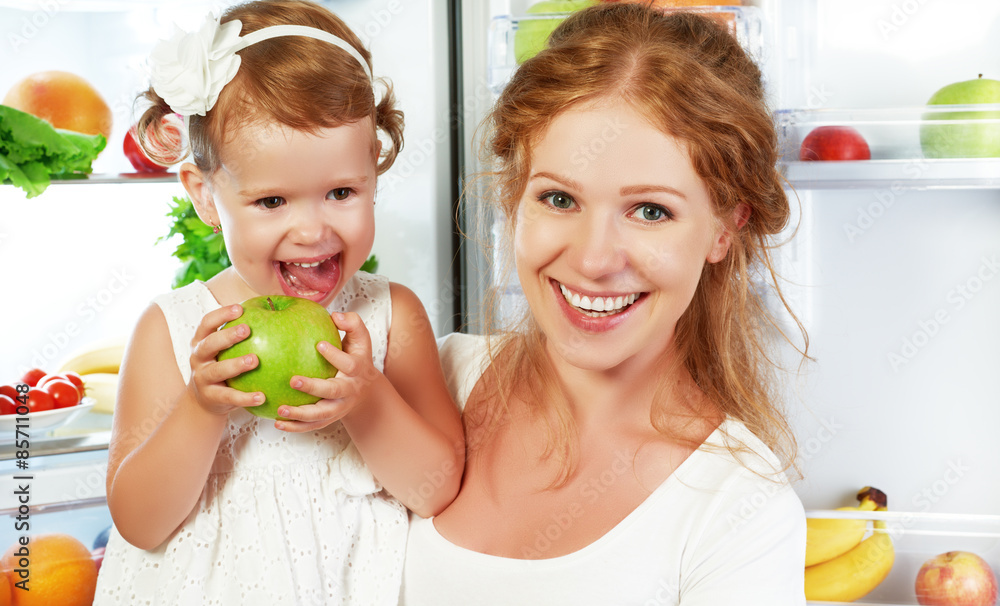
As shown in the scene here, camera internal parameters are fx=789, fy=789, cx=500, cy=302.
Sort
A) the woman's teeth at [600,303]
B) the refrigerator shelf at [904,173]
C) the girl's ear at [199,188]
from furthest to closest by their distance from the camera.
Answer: the refrigerator shelf at [904,173] → the girl's ear at [199,188] → the woman's teeth at [600,303]

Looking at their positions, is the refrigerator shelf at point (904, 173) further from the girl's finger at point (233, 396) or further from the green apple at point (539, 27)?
the girl's finger at point (233, 396)

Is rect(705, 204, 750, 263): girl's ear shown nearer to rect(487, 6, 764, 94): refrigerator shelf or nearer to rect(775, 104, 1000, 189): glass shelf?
rect(775, 104, 1000, 189): glass shelf

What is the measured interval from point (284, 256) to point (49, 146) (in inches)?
28.8

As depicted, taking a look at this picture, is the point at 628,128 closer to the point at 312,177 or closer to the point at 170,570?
the point at 312,177

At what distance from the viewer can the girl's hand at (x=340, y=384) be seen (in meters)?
0.88

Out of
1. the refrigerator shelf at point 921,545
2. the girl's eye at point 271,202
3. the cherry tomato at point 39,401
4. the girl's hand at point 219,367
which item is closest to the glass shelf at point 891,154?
the refrigerator shelf at point 921,545

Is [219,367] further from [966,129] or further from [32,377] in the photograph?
[966,129]

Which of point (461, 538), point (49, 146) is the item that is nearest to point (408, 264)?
point (49, 146)

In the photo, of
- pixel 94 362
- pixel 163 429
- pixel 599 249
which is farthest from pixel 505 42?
pixel 94 362

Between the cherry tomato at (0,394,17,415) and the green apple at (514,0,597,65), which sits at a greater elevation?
the green apple at (514,0,597,65)

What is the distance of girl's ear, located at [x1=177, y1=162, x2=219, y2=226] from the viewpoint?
106 centimetres

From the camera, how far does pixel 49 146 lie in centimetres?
143

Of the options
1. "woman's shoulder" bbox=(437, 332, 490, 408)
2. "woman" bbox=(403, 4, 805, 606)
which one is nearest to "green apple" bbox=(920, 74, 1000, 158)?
"woman" bbox=(403, 4, 805, 606)

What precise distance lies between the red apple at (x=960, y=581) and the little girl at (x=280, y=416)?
103cm
